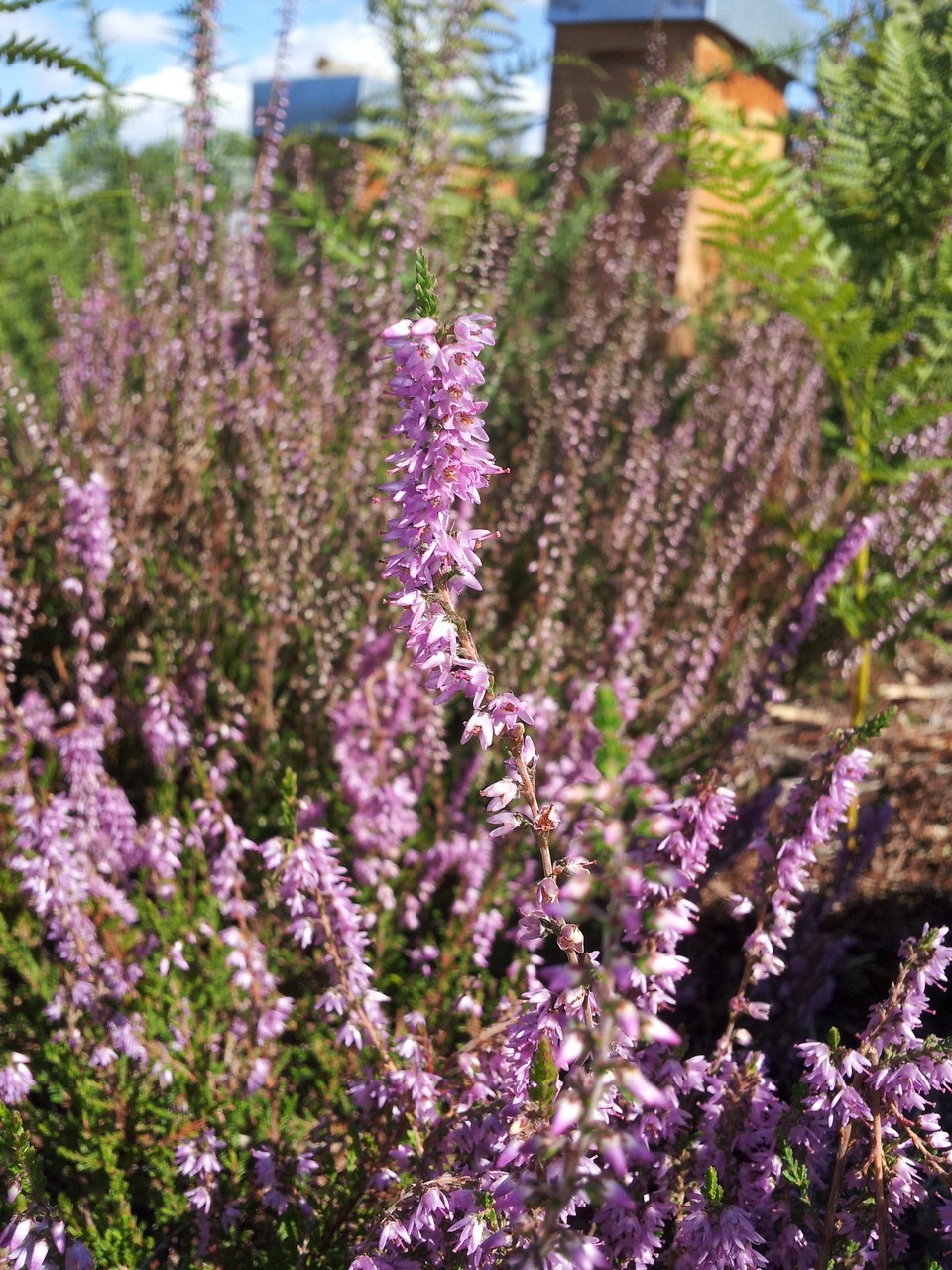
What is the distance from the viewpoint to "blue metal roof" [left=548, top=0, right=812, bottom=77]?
649 centimetres

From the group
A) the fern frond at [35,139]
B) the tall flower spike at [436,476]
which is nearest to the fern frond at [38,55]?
the fern frond at [35,139]

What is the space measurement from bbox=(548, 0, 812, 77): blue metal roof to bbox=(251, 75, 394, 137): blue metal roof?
1.31 metres

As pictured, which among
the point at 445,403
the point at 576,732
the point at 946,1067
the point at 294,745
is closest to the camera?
the point at 445,403

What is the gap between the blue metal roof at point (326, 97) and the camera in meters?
7.17

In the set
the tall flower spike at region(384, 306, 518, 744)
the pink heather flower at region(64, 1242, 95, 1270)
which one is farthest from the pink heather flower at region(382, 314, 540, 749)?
the pink heather flower at region(64, 1242, 95, 1270)

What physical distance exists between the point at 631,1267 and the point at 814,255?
8.41ft

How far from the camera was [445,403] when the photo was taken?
1249 mm

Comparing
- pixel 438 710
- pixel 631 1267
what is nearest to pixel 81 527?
pixel 438 710

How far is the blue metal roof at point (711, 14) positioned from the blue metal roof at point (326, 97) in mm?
1312

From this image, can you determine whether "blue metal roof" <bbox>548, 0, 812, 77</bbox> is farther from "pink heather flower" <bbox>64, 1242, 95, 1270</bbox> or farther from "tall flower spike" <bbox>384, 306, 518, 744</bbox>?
"pink heather flower" <bbox>64, 1242, 95, 1270</bbox>

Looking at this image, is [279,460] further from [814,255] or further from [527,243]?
[527,243]

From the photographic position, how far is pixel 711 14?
6.52 m

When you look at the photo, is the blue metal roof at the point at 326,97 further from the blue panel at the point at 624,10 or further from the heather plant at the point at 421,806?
the heather plant at the point at 421,806

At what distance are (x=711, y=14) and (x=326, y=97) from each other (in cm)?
295
